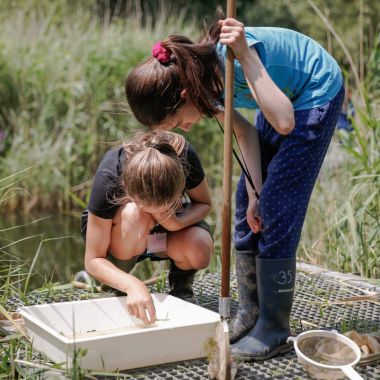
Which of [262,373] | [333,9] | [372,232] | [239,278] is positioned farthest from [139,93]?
[333,9]

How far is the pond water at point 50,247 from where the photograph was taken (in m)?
4.00

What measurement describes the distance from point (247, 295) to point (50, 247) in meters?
2.60

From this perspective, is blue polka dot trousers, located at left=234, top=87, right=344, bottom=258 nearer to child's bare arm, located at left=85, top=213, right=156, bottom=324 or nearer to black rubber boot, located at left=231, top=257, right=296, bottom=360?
black rubber boot, located at left=231, top=257, right=296, bottom=360

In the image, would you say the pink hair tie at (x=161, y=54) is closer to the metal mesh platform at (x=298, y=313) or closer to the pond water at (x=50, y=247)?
the metal mesh platform at (x=298, y=313)

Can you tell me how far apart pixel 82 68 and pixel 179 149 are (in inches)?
148

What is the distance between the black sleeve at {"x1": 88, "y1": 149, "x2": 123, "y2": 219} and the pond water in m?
1.16

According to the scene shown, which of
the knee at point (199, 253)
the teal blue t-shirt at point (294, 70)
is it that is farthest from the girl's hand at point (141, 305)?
the teal blue t-shirt at point (294, 70)

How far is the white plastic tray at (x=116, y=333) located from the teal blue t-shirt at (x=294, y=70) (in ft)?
2.22

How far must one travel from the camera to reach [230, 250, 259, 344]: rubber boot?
2377 millimetres

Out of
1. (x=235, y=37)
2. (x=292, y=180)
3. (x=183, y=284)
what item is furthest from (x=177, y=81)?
(x=183, y=284)

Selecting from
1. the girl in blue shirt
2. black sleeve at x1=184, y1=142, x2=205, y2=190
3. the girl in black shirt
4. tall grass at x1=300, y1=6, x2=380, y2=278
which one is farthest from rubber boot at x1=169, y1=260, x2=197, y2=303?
tall grass at x1=300, y1=6, x2=380, y2=278

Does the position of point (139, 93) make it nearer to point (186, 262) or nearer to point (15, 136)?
point (186, 262)

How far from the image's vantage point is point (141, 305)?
7.30ft

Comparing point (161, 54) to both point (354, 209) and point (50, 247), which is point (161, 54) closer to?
point (354, 209)
